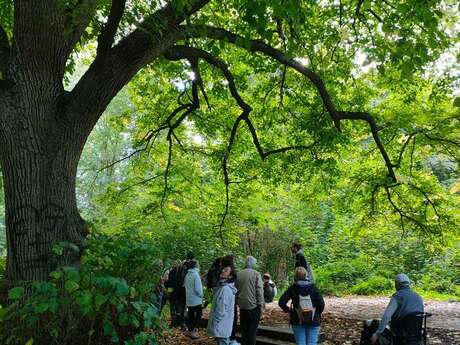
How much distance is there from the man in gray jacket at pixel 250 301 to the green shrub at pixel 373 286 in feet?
37.1

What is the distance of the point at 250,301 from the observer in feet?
23.9

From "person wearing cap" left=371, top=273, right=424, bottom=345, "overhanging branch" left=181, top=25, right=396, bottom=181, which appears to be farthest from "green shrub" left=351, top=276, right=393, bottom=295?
"person wearing cap" left=371, top=273, right=424, bottom=345

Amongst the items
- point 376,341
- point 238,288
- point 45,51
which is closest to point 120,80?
point 45,51

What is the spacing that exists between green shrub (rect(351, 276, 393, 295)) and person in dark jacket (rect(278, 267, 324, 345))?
11.8 m

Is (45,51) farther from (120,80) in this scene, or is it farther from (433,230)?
(433,230)

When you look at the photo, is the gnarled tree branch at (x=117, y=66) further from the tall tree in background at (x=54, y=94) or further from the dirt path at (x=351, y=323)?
the dirt path at (x=351, y=323)

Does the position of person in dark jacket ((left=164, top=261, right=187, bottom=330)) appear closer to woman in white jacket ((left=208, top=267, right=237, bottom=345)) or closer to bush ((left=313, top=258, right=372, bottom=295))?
woman in white jacket ((left=208, top=267, right=237, bottom=345))

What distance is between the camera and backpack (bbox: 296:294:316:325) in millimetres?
6293

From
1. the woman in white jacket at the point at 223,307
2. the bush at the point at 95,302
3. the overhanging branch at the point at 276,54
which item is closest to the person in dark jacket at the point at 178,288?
the woman in white jacket at the point at 223,307

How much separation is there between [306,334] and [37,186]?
4248mm

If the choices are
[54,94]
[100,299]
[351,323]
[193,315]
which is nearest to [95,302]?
[100,299]

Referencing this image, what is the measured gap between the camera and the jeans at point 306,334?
6465 mm

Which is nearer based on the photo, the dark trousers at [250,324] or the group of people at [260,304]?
the group of people at [260,304]

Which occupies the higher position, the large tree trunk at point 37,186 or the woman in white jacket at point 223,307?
the large tree trunk at point 37,186
